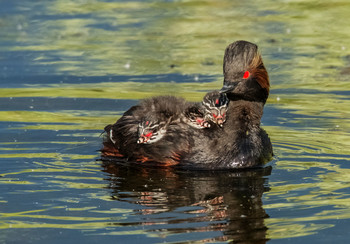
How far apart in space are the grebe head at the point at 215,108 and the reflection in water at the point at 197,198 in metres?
0.71

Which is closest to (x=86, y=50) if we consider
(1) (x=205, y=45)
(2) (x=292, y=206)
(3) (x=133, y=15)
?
(1) (x=205, y=45)

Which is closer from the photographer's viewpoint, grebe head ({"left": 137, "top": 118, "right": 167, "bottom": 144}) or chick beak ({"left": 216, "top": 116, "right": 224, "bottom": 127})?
grebe head ({"left": 137, "top": 118, "right": 167, "bottom": 144})

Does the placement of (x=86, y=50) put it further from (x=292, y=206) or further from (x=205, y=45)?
(x=292, y=206)

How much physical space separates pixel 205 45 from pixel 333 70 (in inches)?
131

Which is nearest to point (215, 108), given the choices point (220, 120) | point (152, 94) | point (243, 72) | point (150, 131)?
point (220, 120)

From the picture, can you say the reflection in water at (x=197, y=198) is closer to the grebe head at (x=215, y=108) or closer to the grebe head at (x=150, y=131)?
the grebe head at (x=150, y=131)

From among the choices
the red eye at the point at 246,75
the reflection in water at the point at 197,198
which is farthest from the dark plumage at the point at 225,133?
the reflection in water at the point at 197,198

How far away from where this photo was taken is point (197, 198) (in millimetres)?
8516

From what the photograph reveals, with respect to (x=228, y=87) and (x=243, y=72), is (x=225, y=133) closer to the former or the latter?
(x=228, y=87)

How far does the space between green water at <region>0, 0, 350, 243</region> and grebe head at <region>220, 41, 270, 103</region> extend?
3.22ft

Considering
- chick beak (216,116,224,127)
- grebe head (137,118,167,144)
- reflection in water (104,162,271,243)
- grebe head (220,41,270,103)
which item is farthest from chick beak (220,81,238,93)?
reflection in water (104,162,271,243)

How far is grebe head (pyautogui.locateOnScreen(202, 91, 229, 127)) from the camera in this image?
9867mm

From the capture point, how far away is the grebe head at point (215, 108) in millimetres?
9867

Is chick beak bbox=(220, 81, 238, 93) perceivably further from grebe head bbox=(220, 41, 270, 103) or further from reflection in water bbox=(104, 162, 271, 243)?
reflection in water bbox=(104, 162, 271, 243)
